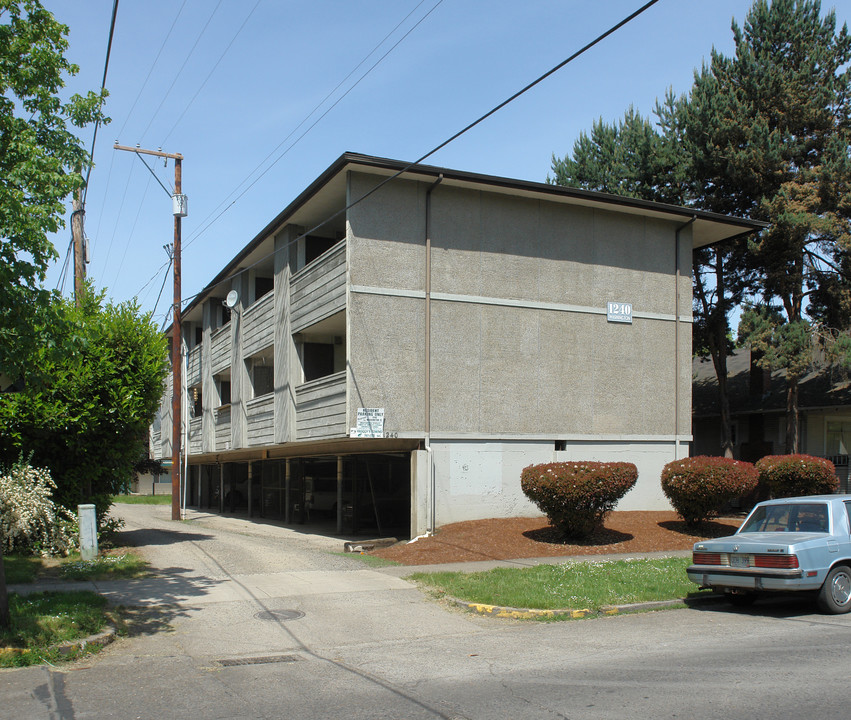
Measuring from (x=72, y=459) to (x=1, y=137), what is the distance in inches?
323

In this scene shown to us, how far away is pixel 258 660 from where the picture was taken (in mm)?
8227

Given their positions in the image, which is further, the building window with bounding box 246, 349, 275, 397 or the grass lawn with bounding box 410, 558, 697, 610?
the building window with bounding box 246, 349, 275, 397

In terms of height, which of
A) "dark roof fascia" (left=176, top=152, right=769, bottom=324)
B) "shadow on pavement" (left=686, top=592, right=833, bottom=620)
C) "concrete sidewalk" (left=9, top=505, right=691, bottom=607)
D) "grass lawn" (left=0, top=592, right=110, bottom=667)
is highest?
"dark roof fascia" (left=176, top=152, right=769, bottom=324)

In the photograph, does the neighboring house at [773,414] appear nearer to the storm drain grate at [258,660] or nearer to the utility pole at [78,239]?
the storm drain grate at [258,660]

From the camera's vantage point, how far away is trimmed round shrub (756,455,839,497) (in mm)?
17875

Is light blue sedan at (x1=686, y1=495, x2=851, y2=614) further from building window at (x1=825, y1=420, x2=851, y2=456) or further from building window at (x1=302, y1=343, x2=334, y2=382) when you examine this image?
building window at (x1=825, y1=420, x2=851, y2=456)

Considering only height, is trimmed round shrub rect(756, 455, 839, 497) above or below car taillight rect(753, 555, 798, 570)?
above

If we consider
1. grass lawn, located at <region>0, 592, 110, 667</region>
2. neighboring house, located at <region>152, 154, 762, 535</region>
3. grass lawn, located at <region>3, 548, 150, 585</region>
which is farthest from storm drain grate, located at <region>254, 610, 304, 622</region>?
neighboring house, located at <region>152, 154, 762, 535</region>

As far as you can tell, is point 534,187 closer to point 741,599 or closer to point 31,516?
point 741,599

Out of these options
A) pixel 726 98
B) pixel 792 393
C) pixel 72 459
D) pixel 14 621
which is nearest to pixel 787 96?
pixel 726 98

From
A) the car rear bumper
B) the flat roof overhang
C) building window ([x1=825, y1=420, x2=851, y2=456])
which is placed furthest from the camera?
building window ([x1=825, y1=420, x2=851, y2=456])

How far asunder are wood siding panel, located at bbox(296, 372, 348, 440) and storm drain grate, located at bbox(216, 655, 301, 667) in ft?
30.8

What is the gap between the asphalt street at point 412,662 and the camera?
6.30m

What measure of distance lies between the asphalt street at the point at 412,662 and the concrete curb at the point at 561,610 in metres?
0.19
